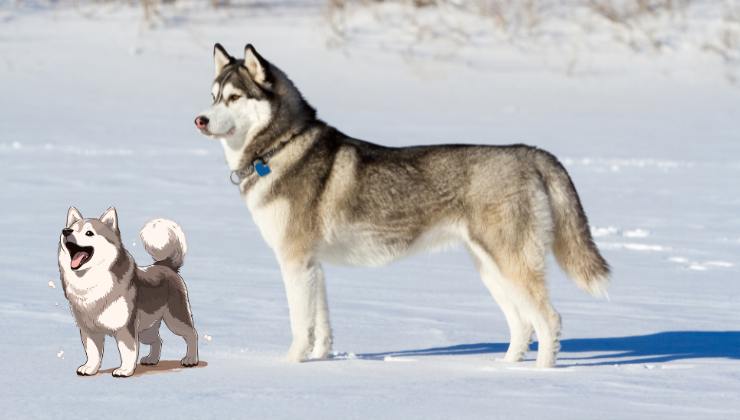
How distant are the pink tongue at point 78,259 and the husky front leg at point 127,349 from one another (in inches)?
11.6

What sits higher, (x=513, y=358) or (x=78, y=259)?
(x=78, y=259)

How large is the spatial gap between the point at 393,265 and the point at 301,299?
3.55 metres

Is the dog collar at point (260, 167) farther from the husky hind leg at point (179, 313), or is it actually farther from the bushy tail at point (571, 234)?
the bushy tail at point (571, 234)

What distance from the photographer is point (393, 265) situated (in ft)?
31.4

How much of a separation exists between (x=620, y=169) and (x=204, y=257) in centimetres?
672

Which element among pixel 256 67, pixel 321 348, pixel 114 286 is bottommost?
pixel 321 348

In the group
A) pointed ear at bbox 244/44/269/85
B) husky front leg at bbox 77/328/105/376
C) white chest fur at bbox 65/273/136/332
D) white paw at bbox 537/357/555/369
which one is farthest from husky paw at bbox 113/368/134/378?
white paw at bbox 537/357/555/369

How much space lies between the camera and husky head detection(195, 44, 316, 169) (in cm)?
607

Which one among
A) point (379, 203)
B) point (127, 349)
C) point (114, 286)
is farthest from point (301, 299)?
point (114, 286)

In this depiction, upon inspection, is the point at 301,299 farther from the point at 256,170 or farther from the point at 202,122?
the point at 202,122

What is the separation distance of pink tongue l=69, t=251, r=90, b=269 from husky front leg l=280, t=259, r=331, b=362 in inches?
57.5

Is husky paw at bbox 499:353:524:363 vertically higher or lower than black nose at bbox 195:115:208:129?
lower

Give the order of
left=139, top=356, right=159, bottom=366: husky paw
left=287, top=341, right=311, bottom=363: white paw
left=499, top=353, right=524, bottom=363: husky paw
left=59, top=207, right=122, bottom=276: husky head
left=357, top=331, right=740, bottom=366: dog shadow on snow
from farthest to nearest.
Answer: left=357, top=331, right=740, bottom=366: dog shadow on snow, left=499, top=353, right=524, bottom=363: husky paw, left=287, top=341, right=311, bottom=363: white paw, left=139, top=356, right=159, bottom=366: husky paw, left=59, top=207, right=122, bottom=276: husky head

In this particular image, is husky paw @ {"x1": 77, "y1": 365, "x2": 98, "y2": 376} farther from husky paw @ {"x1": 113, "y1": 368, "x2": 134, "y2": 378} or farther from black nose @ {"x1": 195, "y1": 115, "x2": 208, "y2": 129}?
black nose @ {"x1": 195, "y1": 115, "x2": 208, "y2": 129}
